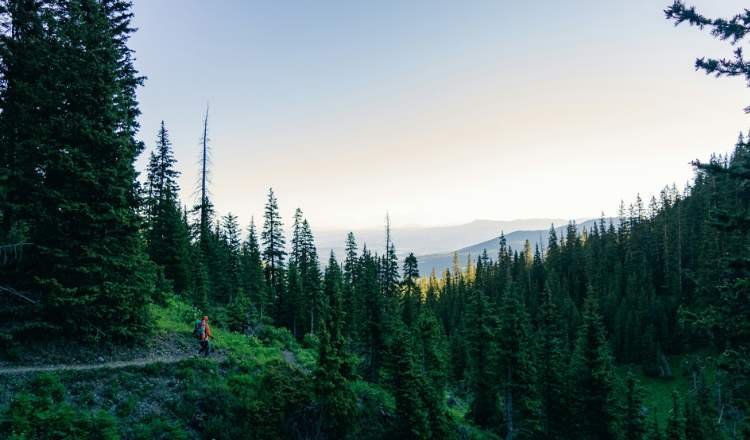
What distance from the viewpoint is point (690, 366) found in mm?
61156

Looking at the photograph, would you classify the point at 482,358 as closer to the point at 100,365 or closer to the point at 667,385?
the point at 100,365

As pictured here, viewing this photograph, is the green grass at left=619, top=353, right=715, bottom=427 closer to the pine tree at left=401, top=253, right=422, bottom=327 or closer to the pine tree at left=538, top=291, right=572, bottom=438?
the pine tree at left=538, top=291, right=572, bottom=438

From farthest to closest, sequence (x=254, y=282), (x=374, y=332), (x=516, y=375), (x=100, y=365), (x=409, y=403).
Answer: (x=254, y=282), (x=374, y=332), (x=516, y=375), (x=409, y=403), (x=100, y=365)

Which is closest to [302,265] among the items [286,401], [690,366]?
[286,401]

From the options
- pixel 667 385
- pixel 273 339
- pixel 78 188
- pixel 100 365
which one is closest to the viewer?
pixel 100 365

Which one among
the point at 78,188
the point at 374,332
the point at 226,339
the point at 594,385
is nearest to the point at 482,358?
the point at 594,385

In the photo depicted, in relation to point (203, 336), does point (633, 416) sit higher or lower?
lower

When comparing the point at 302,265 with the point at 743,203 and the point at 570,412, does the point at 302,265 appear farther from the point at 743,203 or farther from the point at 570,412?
the point at 743,203

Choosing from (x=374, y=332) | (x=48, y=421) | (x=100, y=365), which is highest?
(x=100, y=365)

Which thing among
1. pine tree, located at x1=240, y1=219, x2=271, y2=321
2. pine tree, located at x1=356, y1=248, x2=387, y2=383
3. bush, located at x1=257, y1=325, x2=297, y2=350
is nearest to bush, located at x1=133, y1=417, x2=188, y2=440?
bush, located at x1=257, y1=325, x2=297, y2=350

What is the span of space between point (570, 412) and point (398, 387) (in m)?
17.6

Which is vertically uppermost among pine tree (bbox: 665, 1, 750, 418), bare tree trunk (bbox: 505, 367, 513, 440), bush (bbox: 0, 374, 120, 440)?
pine tree (bbox: 665, 1, 750, 418)

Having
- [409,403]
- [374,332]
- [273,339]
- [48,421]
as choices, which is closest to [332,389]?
[409,403]

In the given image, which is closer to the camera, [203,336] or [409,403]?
[203,336]
